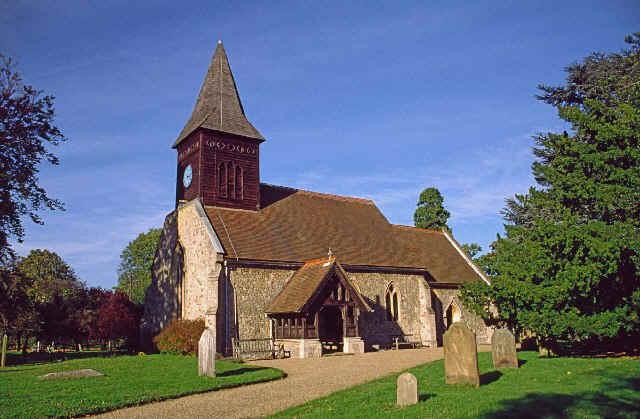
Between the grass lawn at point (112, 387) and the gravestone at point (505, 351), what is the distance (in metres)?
6.99

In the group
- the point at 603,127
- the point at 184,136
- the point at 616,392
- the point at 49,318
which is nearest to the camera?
the point at 616,392

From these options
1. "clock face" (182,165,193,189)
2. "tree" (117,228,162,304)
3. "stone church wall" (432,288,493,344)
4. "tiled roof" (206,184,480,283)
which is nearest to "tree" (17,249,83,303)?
"tree" (117,228,162,304)

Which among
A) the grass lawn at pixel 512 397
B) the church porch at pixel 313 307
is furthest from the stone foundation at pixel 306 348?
the grass lawn at pixel 512 397

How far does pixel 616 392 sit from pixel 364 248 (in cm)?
2140

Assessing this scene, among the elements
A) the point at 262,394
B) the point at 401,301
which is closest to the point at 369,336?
the point at 401,301

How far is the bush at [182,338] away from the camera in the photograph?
2370 cm

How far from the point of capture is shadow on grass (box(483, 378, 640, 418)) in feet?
28.6

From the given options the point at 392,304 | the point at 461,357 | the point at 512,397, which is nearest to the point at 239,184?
the point at 392,304

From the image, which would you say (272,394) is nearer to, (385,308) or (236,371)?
(236,371)

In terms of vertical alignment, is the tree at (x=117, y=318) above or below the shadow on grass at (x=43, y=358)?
above

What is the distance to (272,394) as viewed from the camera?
12.8m

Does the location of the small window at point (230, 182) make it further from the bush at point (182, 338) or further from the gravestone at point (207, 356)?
the gravestone at point (207, 356)

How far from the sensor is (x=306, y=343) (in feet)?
77.0

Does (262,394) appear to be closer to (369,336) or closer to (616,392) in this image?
(616,392)
